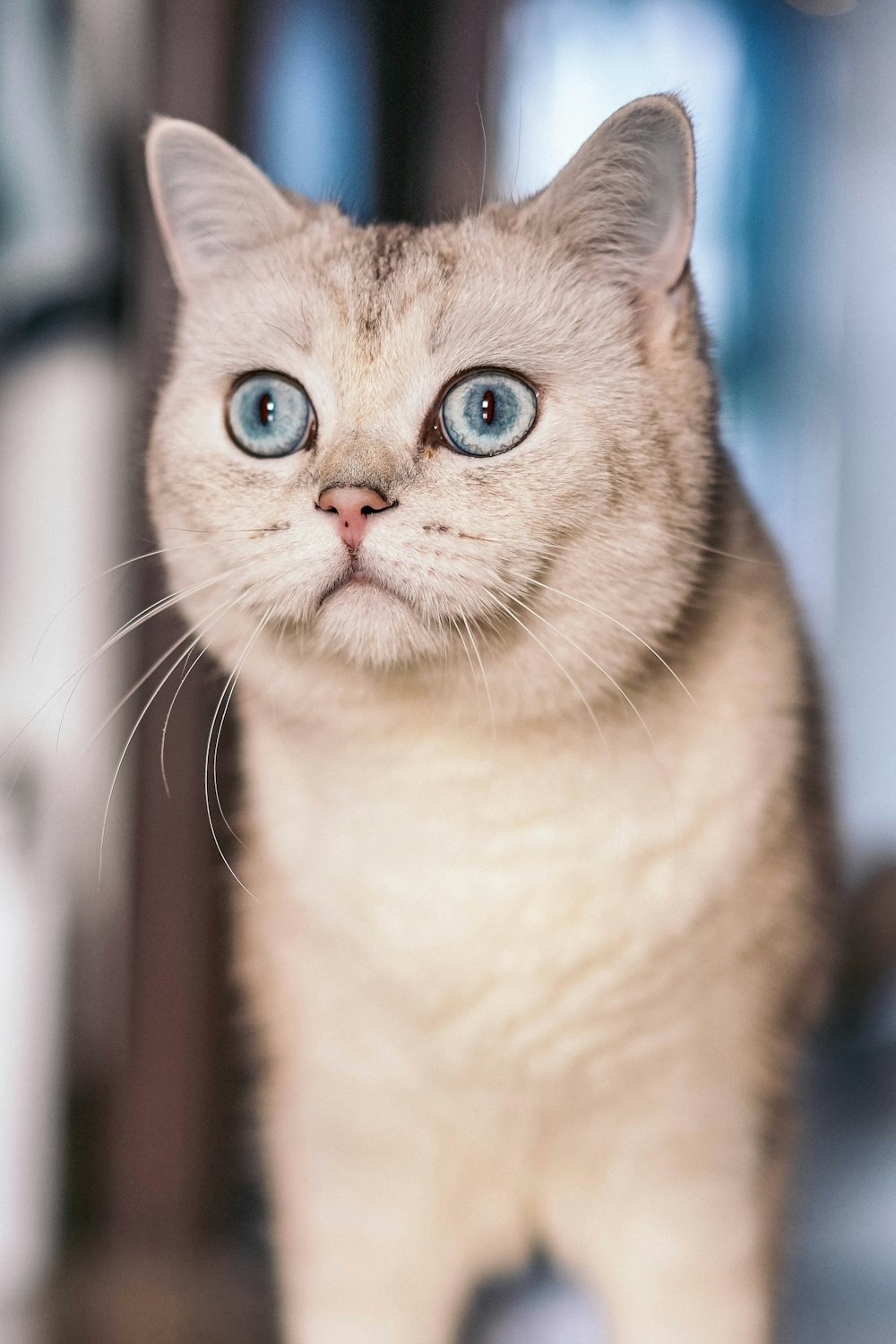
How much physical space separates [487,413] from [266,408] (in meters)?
0.13

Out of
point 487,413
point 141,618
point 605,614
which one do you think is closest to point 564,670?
point 605,614

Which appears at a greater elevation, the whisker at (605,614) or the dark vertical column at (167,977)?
the whisker at (605,614)

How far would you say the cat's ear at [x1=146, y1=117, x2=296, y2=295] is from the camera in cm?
67

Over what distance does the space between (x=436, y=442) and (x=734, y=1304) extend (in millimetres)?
584

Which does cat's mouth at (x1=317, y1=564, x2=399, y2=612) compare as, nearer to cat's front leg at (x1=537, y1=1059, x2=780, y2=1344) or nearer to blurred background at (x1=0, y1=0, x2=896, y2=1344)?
blurred background at (x1=0, y1=0, x2=896, y2=1344)

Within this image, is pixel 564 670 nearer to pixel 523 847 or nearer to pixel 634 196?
pixel 523 847

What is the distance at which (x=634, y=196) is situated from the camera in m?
0.63

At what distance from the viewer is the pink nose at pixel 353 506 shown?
58 centimetres

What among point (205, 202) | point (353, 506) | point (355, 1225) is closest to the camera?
point (353, 506)

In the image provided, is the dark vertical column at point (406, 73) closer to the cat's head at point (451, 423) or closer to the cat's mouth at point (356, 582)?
the cat's head at point (451, 423)

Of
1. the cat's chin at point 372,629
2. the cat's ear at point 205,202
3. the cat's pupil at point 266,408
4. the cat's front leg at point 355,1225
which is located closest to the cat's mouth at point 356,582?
the cat's chin at point 372,629

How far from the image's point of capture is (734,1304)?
76 cm

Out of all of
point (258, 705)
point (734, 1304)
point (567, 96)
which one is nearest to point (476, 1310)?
point (734, 1304)

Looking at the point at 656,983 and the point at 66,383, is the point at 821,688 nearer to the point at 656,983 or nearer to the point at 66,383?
the point at 656,983
